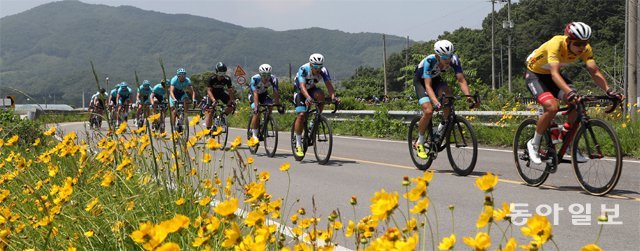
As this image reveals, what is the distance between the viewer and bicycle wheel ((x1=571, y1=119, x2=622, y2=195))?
6051 mm

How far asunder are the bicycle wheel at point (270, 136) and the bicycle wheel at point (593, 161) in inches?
252

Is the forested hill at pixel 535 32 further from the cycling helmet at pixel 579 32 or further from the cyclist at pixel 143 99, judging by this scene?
the cycling helmet at pixel 579 32

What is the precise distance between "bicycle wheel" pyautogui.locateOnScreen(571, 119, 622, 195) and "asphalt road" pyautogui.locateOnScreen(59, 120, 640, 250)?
125mm

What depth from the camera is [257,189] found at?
9.29 feet

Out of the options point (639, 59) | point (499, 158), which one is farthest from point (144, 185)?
point (639, 59)

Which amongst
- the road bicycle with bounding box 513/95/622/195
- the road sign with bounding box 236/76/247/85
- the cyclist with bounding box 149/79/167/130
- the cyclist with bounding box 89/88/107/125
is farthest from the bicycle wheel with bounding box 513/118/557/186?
the road sign with bounding box 236/76/247/85

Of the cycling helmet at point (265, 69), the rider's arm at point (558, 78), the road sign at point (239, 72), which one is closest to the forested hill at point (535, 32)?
the road sign at point (239, 72)

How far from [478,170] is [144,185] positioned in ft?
17.0

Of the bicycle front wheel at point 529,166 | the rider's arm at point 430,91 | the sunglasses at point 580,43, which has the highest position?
the sunglasses at point 580,43

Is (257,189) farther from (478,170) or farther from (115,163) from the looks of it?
(478,170)

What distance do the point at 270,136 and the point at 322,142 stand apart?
1.77 m

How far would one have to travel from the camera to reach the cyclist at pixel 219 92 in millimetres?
13270

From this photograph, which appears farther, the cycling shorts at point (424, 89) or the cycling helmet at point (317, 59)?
the cycling helmet at point (317, 59)

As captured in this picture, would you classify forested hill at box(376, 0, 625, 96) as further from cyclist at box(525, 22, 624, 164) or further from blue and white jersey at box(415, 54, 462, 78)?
cyclist at box(525, 22, 624, 164)
